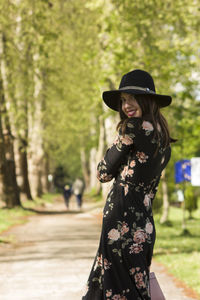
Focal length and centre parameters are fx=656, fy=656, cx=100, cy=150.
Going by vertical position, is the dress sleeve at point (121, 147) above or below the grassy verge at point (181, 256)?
above

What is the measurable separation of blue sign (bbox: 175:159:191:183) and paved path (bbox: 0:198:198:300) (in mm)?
2790

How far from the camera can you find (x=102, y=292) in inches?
172

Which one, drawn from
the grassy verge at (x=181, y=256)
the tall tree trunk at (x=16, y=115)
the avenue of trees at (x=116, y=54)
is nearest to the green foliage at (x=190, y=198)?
the avenue of trees at (x=116, y=54)

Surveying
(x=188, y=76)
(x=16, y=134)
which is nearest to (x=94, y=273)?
(x=188, y=76)

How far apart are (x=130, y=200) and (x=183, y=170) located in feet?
41.3

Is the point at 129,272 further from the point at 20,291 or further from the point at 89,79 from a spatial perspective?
the point at 89,79

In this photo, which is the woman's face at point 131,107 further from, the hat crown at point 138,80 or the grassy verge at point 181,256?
the grassy verge at point 181,256

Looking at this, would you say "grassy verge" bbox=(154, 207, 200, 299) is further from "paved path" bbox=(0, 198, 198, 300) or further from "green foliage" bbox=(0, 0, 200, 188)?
"green foliage" bbox=(0, 0, 200, 188)

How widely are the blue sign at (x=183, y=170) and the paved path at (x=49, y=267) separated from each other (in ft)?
9.15

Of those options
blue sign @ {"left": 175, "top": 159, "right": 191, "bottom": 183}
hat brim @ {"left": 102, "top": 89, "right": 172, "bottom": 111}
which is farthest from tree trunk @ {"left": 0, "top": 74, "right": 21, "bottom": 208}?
hat brim @ {"left": 102, "top": 89, "right": 172, "bottom": 111}

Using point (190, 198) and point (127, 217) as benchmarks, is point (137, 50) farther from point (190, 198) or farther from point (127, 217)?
point (190, 198)

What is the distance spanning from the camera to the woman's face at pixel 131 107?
4363 mm

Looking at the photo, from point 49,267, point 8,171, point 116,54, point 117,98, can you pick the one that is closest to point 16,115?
point 8,171

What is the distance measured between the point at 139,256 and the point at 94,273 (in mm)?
331
